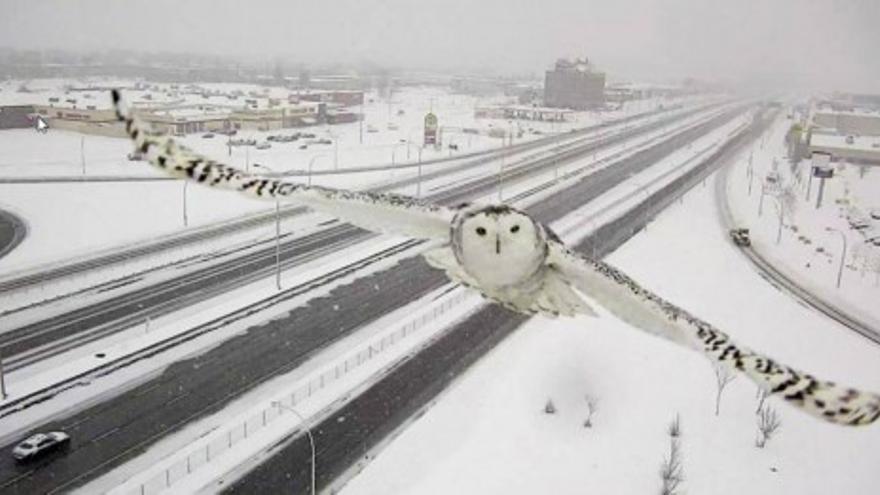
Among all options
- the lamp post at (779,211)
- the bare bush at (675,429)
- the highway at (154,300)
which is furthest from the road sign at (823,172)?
the bare bush at (675,429)

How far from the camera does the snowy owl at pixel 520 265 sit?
8.08m

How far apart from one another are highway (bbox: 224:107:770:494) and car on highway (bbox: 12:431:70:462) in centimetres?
664

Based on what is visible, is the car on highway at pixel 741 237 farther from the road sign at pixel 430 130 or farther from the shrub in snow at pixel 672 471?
the road sign at pixel 430 130

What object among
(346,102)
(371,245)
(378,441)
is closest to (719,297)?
(371,245)

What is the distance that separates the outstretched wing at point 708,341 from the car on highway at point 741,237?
5607cm

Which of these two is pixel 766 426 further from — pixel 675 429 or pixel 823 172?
pixel 823 172

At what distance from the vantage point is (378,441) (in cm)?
2741

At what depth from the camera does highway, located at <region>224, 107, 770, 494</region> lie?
25062mm

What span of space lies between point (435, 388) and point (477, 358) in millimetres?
4016

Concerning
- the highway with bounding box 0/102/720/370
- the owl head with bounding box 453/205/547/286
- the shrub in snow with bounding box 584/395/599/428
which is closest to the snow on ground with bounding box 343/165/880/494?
the shrub in snow with bounding box 584/395/599/428

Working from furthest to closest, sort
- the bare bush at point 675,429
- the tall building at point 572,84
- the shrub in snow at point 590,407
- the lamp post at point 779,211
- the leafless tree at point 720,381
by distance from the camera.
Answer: the tall building at point 572,84
the lamp post at point 779,211
the leafless tree at point 720,381
the shrub in snow at point 590,407
the bare bush at point 675,429

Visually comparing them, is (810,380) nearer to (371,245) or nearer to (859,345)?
(859,345)

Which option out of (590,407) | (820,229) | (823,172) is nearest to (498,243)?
(590,407)

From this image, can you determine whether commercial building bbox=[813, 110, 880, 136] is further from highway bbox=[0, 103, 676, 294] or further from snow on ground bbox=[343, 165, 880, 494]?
snow on ground bbox=[343, 165, 880, 494]
